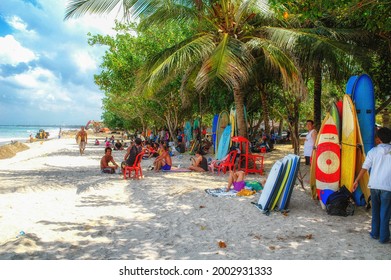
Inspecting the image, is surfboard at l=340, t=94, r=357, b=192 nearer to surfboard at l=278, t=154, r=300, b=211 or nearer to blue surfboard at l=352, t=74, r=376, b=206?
blue surfboard at l=352, t=74, r=376, b=206

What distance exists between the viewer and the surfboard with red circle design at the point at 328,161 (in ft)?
18.8

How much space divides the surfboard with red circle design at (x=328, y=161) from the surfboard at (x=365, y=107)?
480 mm

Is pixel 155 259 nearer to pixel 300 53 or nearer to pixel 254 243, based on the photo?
pixel 254 243

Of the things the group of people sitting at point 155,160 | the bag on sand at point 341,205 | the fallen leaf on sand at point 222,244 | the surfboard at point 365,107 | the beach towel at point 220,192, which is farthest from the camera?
the group of people sitting at point 155,160

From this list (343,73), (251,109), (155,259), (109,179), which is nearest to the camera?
(155,259)

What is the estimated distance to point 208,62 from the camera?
7801 mm

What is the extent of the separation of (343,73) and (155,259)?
8867 millimetres

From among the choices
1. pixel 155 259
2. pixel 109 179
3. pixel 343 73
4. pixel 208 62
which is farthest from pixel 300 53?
pixel 155 259

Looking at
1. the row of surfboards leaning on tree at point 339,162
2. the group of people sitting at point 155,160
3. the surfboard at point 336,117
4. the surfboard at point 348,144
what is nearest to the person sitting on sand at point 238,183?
the row of surfboards leaning on tree at point 339,162

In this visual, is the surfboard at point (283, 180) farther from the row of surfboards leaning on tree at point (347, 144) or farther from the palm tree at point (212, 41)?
the palm tree at point (212, 41)

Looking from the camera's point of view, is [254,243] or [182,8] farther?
[182,8]

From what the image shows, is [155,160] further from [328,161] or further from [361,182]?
[361,182]

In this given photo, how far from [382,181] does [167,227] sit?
2816mm
